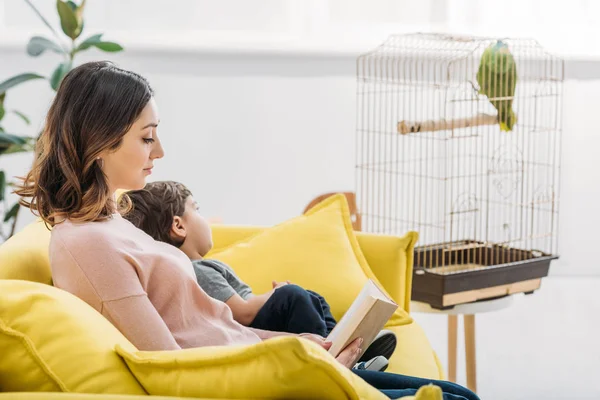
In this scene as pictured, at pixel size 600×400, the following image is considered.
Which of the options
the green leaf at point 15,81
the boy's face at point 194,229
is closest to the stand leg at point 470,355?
the boy's face at point 194,229

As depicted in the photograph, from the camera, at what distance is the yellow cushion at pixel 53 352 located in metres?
1.14

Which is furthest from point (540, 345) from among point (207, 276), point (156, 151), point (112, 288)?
point (112, 288)

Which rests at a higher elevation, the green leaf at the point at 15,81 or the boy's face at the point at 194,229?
the green leaf at the point at 15,81

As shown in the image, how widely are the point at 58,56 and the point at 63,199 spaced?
271 centimetres

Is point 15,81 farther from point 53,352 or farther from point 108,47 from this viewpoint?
point 53,352

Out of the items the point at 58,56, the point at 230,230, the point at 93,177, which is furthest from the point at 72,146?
the point at 58,56

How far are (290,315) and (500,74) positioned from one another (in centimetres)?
133

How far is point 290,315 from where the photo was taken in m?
1.80

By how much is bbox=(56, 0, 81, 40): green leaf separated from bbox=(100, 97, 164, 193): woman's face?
1.53 metres

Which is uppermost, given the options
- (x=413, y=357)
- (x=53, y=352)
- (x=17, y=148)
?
(x=17, y=148)

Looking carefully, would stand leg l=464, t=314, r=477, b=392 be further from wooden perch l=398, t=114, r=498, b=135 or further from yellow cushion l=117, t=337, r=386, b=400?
yellow cushion l=117, t=337, r=386, b=400

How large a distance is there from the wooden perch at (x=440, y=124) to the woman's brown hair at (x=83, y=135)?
53.0 inches

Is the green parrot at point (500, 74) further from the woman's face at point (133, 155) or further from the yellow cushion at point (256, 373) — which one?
the yellow cushion at point (256, 373)

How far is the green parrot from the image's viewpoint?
2.76 meters
